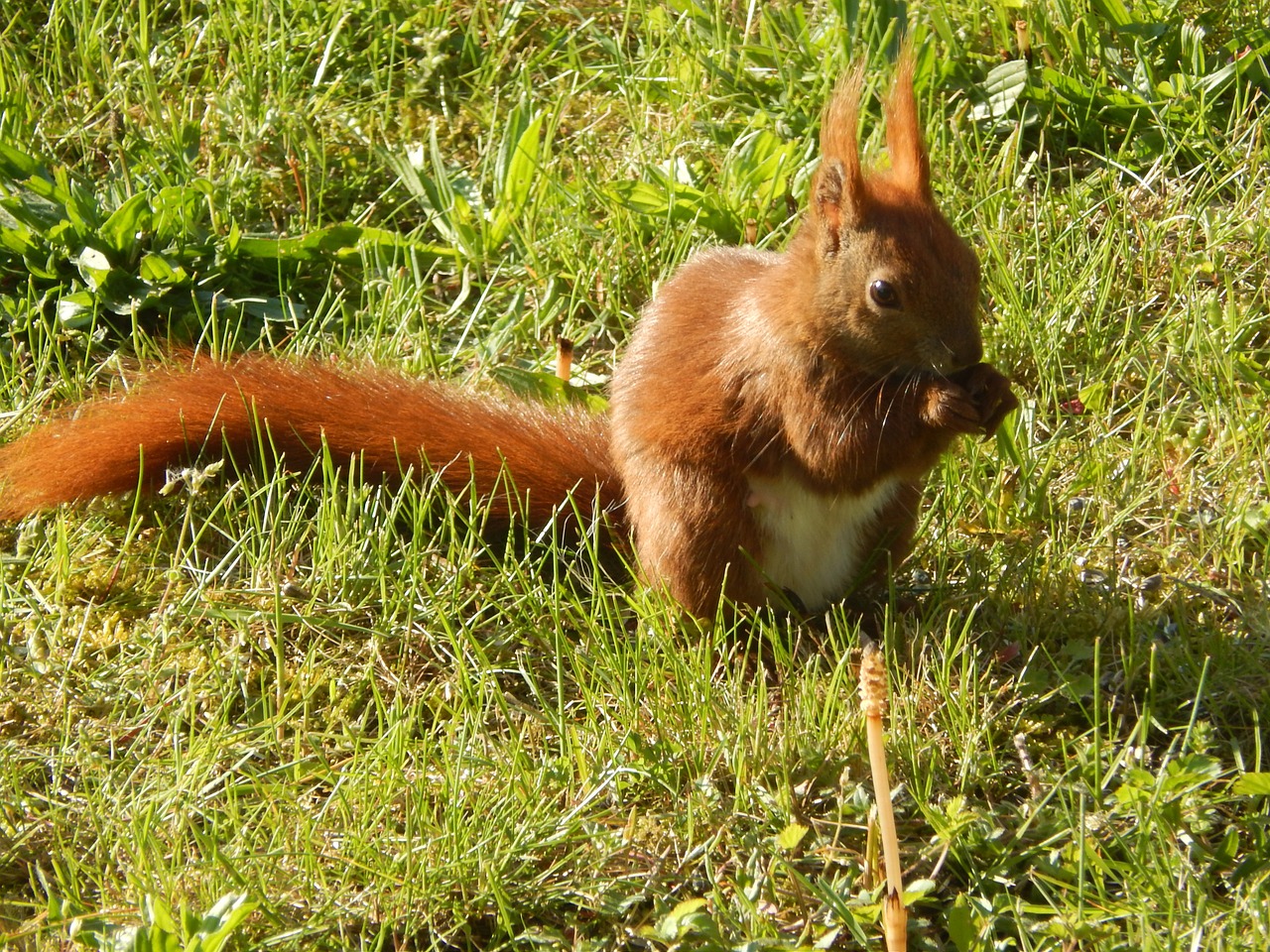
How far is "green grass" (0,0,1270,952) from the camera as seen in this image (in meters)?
2.14

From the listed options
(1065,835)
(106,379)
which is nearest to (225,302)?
(106,379)

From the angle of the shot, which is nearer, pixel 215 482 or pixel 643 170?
pixel 215 482

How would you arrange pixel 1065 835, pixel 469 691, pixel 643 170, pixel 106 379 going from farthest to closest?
pixel 643 170, pixel 106 379, pixel 469 691, pixel 1065 835

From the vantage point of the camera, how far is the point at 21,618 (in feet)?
8.73

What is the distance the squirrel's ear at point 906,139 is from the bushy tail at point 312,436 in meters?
0.76

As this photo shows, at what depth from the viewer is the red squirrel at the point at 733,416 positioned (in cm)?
245

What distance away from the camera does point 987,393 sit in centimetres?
248

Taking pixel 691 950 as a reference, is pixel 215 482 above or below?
above

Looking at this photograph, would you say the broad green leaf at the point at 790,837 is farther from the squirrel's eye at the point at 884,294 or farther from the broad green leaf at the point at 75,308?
the broad green leaf at the point at 75,308

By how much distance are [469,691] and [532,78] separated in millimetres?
2007

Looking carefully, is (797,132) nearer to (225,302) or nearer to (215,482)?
(225,302)

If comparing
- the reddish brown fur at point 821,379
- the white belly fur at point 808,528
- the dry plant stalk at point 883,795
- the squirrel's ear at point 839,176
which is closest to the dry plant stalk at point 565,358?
the reddish brown fur at point 821,379

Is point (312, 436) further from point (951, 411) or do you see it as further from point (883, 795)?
point (883, 795)

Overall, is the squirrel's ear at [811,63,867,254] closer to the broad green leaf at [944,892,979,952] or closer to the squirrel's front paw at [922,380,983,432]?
the squirrel's front paw at [922,380,983,432]
